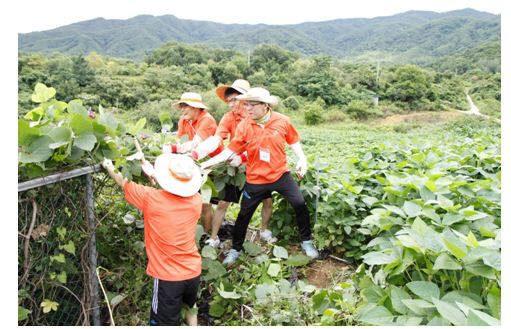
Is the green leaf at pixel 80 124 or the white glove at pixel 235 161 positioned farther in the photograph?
the white glove at pixel 235 161

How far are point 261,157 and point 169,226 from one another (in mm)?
1163

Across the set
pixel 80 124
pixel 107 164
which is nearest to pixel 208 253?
pixel 107 164

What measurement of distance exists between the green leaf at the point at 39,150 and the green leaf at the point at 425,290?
171 cm

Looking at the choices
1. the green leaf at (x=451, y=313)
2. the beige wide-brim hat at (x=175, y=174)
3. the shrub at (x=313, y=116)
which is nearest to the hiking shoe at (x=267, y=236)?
the beige wide-brim hat at (x=175, y=174)

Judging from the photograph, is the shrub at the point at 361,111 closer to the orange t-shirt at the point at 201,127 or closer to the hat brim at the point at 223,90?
the hat brim at the point at 223,90

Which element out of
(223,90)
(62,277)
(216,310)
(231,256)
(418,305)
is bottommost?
(216,310)

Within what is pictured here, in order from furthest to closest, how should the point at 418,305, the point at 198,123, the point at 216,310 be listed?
the point at 198,123, the point at 216,310, the point at 418,305

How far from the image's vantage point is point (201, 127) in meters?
3.62

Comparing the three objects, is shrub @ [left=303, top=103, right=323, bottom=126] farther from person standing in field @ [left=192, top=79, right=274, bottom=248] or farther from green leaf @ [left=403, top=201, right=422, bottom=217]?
green leaf @ [left=403, top=201, right=422, bottom=217]

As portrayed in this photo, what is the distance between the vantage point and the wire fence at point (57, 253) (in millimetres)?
1916

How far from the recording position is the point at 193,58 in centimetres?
4288

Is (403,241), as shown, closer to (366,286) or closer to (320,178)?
(366,286)

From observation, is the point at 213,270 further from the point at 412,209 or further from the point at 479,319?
the point at 479,319

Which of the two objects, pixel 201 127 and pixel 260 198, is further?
pixel 201 127
